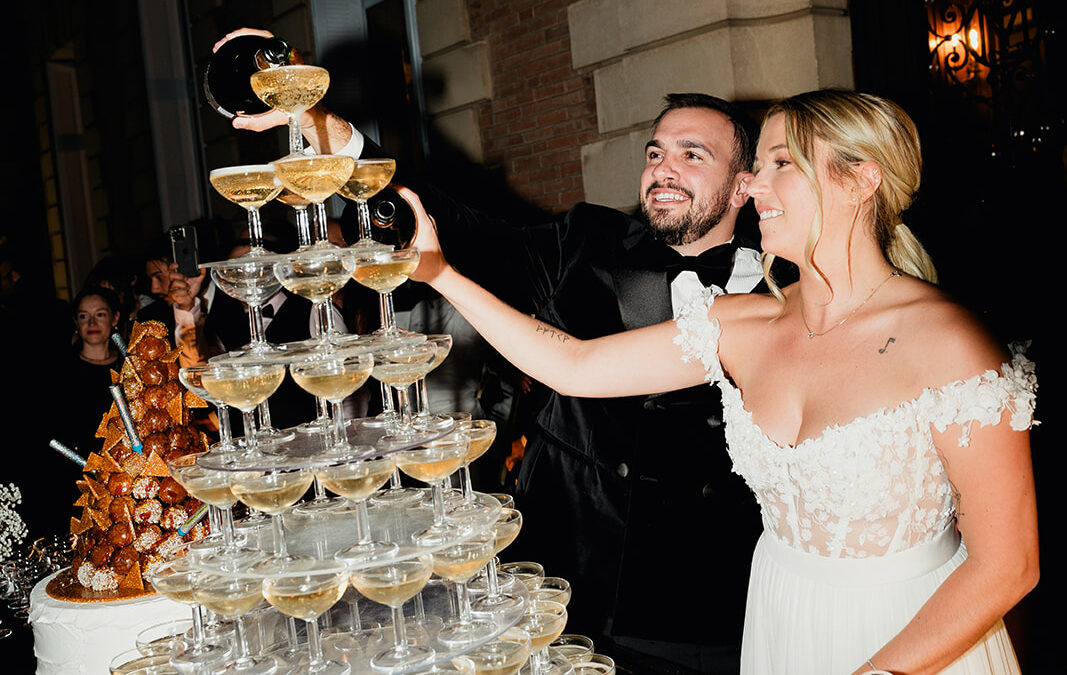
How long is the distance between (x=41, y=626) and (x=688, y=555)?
5.51 ft

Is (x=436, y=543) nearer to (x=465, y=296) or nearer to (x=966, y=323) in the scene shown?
(x=465, y=296)

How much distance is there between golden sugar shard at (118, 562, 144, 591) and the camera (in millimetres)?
2176

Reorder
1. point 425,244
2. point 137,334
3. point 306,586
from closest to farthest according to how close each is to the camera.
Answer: point 306,586 < point 425,244 < point 137,334

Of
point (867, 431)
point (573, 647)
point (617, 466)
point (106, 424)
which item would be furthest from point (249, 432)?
point (617, 466)

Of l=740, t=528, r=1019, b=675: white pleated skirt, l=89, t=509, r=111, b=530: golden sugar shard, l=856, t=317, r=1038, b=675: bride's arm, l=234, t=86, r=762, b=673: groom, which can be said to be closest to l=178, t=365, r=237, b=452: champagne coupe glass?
l=89, t=509, r=111, b=530: golden sugar shard

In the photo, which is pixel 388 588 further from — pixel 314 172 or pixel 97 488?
pixel 97 488

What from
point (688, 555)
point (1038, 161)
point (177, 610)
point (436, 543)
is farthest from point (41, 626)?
point (1038, 161)

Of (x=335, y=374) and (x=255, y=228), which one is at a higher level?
(x=255, y=228)

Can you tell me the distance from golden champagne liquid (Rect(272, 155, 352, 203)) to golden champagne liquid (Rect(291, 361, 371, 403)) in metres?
0.32

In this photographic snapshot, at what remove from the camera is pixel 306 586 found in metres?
1.41

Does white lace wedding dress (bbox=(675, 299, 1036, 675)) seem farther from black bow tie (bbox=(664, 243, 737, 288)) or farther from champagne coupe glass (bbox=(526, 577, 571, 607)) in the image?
black bow tie (bbox=(664, 243, 737, 288))

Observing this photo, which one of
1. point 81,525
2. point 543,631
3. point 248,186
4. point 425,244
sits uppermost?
point 248,186

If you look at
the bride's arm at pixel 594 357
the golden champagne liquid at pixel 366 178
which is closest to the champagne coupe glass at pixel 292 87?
the golden champagne liquid at pixel 366 178

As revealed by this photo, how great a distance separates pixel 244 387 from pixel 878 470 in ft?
3.83
